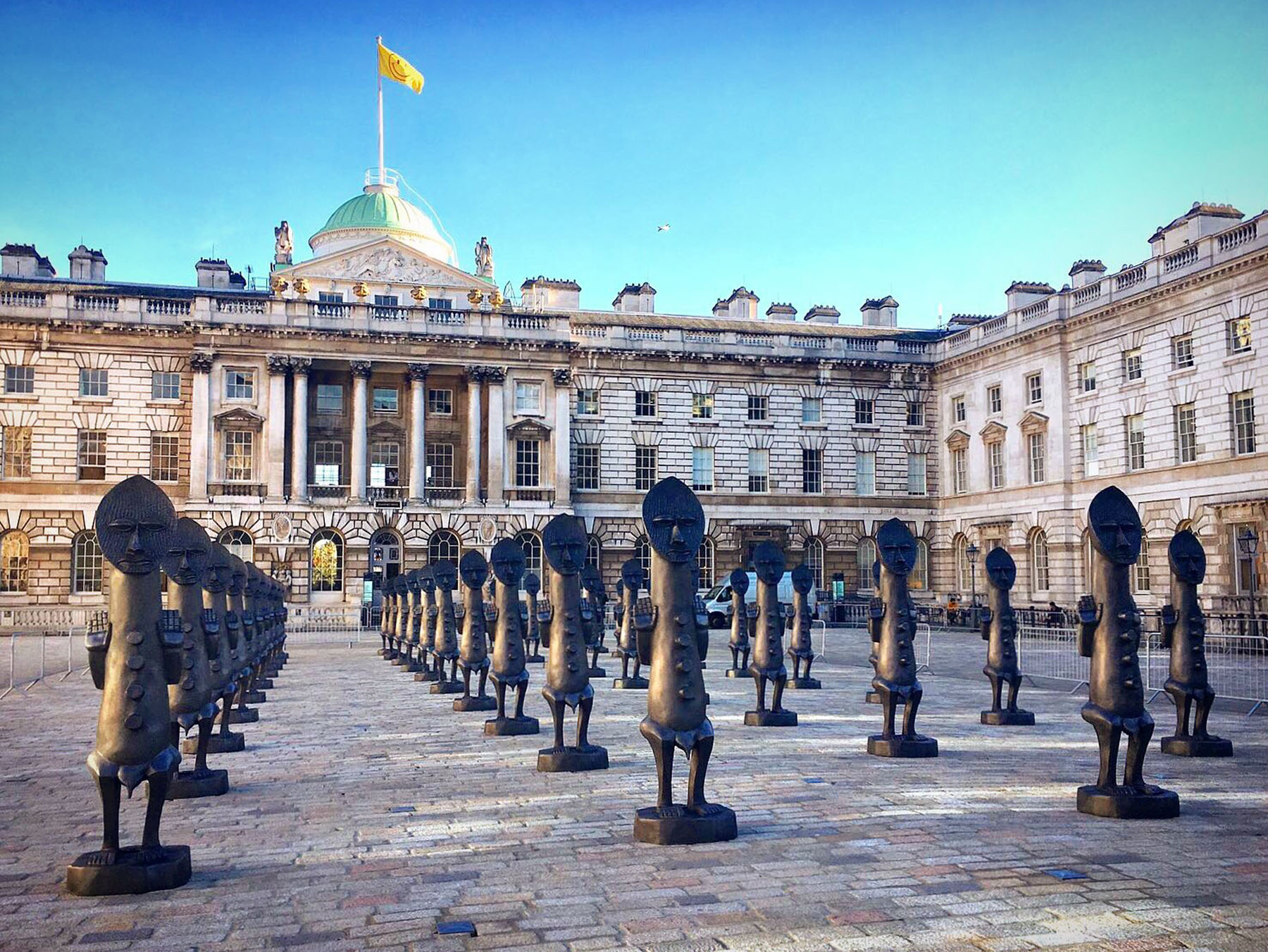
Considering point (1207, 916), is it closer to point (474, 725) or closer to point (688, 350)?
point (474, 725)

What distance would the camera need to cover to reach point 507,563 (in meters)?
15.0

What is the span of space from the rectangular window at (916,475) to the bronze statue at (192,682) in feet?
170

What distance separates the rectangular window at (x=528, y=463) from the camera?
56.1m

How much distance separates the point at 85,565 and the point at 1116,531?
50419 millimetres

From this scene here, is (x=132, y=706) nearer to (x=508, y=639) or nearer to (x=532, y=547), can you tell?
(x=508, y=639)

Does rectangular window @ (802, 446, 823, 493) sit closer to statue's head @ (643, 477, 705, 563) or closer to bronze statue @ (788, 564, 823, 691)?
bronze statue @ (788, 564, 823, 691)

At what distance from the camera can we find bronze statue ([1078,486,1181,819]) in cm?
971

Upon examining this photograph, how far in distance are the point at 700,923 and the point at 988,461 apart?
50.7m

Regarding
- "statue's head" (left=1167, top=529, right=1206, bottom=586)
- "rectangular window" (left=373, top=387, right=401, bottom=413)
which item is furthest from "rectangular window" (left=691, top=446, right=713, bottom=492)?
"statue's head" (left=1167, top=529, right=1206, bottom=586)

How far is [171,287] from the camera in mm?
59281

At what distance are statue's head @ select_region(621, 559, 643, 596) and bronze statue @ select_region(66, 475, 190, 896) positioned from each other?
13.5m

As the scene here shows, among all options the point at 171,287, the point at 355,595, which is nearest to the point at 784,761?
the point at 355,595

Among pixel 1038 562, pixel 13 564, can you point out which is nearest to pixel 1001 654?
pixel 1038 562

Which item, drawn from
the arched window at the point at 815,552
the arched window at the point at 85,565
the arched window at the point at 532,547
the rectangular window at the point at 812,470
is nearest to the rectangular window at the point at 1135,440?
the rectangular window at the point at 812,470
